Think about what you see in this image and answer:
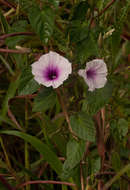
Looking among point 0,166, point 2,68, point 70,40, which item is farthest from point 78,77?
point 2,68

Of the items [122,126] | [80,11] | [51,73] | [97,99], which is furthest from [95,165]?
[80,11]

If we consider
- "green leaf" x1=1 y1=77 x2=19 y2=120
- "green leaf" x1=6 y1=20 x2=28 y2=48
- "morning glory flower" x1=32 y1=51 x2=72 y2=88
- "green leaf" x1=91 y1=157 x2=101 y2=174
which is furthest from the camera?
"green leaf" x1=1 y1=77 x2=19 y2=120

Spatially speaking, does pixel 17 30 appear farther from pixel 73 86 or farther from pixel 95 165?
pixel 95 165

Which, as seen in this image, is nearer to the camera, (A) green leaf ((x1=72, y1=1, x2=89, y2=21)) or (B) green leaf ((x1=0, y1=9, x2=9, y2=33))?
(A) green leaf ((x1=72, y1=1, x2=89, y2=21))

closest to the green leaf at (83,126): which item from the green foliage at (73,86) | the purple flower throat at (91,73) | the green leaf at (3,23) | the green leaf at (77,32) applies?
the green foliage at (73,86)

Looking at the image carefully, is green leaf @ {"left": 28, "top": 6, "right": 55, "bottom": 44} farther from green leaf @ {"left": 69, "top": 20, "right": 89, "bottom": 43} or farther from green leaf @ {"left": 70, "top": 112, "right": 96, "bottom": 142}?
green leaf @ {"left": 70, "top": 112, "right": 96, "bottom": 142}

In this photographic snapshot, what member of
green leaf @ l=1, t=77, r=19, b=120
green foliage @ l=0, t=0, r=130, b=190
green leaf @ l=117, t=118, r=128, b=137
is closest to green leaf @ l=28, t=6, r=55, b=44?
green foliage @ l=0, t=0, r=130, b=190

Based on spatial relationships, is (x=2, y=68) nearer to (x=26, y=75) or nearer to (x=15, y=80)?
(x=15, y=80)
